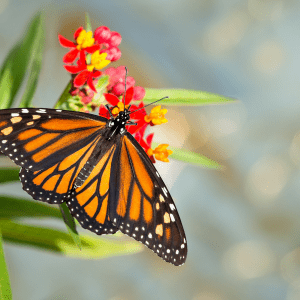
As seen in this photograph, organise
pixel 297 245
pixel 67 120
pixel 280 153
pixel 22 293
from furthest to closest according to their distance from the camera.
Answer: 1. pixel 280 153
2. pixel 297 245
3. pixel 22 293
4. pixel 67 120

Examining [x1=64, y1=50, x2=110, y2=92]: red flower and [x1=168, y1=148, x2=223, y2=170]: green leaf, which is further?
[x1=168, y1=148, x2=223, y2=170]: green leaf

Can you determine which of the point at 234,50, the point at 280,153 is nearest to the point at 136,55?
the point at 234,50

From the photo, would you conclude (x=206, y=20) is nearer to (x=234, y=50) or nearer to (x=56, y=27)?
(x=234, y=50)

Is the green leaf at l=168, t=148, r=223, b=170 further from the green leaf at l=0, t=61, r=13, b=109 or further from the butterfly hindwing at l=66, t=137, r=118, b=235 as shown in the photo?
the green leaf at l=0, t=61, r=13, b=109

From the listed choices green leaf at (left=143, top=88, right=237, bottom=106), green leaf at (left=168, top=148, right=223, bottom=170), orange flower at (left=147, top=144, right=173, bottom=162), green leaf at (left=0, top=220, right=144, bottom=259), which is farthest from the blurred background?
orange flower at (left=147, top=144, right=173, bottom=162)

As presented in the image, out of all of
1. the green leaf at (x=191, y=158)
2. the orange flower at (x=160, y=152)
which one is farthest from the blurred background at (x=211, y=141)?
the orange flower at (x=160, y=152)

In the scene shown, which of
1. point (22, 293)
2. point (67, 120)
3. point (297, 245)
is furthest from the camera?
point (297, 245)

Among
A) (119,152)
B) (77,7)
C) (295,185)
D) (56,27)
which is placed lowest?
(119,152)
